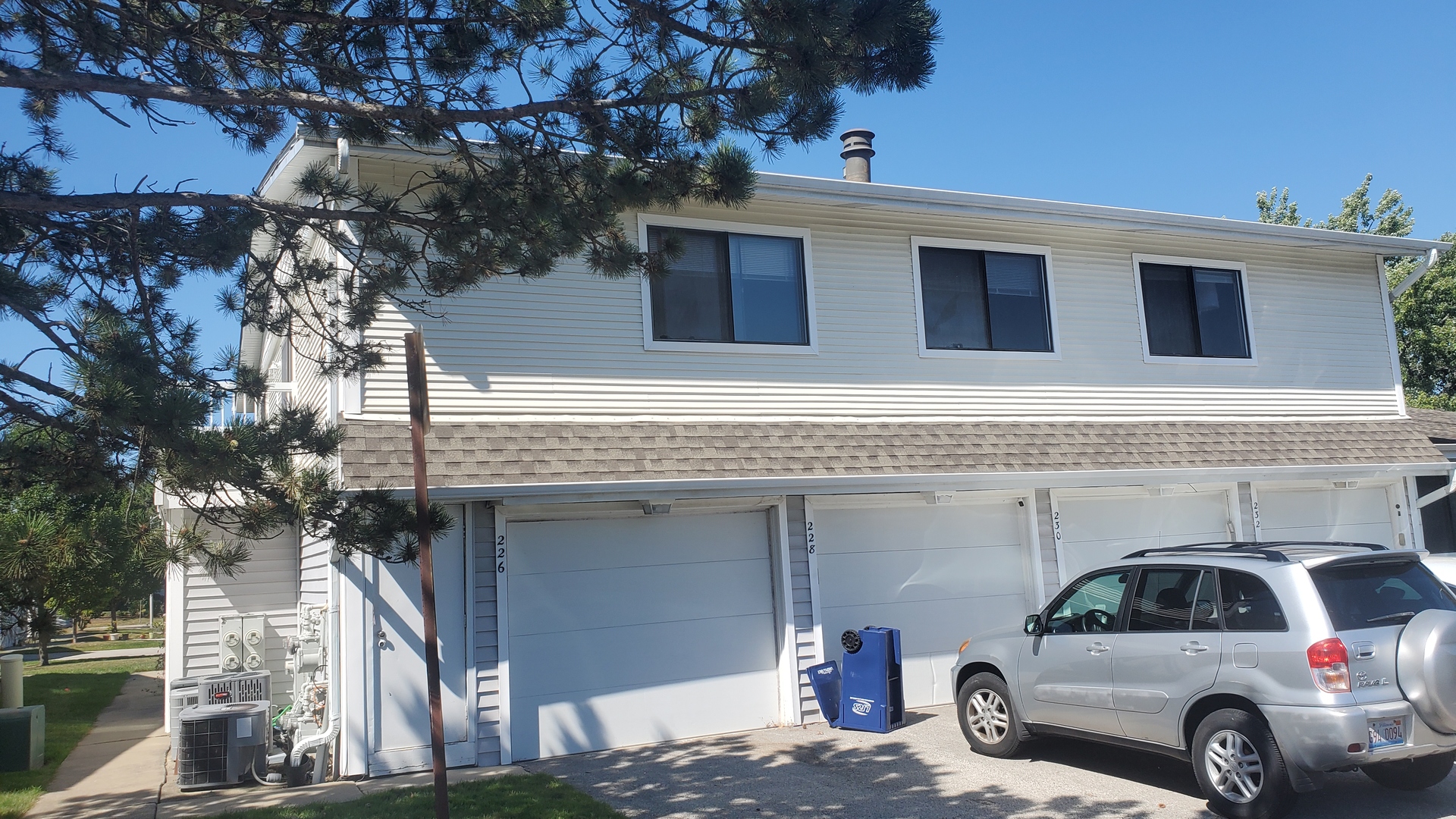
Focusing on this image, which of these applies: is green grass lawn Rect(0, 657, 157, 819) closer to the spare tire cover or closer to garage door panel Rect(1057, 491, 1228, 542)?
the spare tire cover

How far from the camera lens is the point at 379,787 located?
8.30 meters

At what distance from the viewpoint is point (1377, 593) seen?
6.61 m

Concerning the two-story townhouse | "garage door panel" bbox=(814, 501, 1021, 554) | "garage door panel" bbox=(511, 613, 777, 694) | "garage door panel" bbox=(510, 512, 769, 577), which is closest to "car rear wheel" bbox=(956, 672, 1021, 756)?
the two-story townhouse

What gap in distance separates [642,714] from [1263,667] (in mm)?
5360

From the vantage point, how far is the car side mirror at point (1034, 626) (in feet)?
27.5

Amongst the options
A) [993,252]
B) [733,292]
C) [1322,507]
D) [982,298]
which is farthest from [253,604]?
[1322,507]

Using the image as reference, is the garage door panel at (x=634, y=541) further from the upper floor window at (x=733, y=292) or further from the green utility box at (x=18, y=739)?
the green utility box at (x=18, y=739)

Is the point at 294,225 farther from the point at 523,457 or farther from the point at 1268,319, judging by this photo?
the point at 1268,319

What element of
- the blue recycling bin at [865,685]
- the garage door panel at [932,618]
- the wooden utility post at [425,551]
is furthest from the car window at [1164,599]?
the wooden utility post at [425,551]

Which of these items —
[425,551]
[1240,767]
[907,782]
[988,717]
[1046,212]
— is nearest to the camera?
[425,551]

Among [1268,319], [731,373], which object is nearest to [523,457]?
[731,373]

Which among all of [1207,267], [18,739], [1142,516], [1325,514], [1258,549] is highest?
[1207,267]

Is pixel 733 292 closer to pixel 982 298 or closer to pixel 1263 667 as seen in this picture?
pixel 982 298

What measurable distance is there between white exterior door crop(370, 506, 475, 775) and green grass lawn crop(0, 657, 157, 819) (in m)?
2.83
